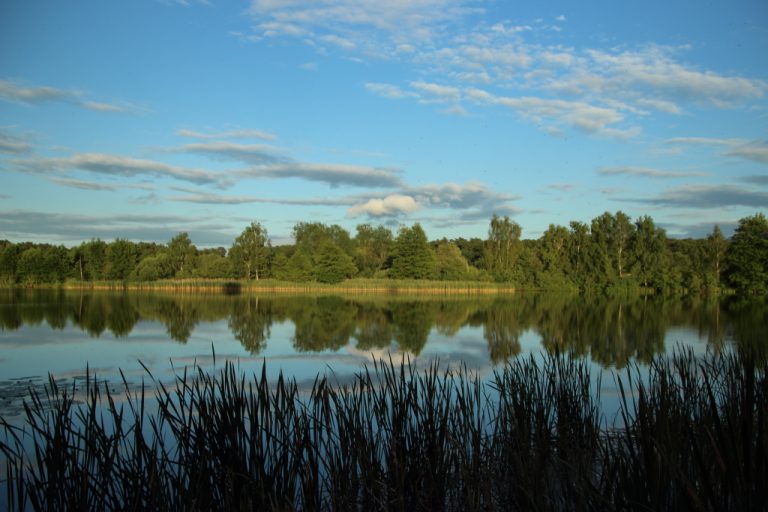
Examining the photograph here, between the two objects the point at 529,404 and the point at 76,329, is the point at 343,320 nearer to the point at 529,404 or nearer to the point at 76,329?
the point at 76,329

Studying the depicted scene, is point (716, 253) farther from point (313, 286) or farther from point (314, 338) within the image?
point (314, 338)

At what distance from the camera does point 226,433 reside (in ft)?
12.6

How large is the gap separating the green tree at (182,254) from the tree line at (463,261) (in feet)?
0.39

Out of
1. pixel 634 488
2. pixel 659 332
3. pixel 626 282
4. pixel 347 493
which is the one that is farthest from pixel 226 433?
pixel 626 282

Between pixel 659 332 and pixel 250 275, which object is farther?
pixel 250 275

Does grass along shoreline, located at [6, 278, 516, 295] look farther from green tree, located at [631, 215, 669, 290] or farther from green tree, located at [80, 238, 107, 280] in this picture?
green tree, located at [631, 215, 669, 290]

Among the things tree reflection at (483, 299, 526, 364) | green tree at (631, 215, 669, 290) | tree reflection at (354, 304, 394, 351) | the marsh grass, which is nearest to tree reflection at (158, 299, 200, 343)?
tree reflection at (354, 304, 394, 351)

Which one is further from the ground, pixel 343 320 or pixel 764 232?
pixel 764 232

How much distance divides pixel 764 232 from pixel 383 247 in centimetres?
4029

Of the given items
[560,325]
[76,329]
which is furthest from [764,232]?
[76,329]

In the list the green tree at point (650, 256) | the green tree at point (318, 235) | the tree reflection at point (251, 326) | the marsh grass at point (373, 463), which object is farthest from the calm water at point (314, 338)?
the green tree at point (318, 235)

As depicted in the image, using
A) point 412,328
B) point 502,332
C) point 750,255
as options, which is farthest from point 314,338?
point 750,255

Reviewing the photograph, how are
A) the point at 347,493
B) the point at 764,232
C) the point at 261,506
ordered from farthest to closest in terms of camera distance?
the point at 764,232, the point at 347,493, the point at 261,506

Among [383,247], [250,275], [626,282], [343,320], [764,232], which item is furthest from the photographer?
[383,247]
